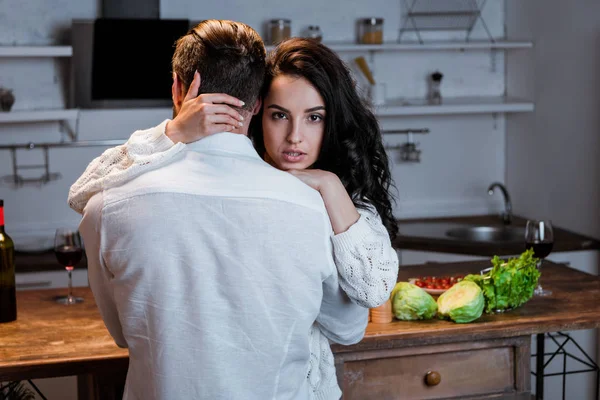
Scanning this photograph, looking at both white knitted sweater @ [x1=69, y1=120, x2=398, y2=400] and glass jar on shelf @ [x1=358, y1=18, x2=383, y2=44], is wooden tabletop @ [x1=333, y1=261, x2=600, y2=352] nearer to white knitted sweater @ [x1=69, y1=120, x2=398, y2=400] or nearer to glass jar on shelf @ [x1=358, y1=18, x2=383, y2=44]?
white knitted sweater @ [x1=69, y1=120, x2=398, y2=400]

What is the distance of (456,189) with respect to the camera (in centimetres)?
526

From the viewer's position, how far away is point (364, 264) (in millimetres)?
1719

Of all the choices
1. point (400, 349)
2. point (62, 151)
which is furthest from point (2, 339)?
point (62, 151)

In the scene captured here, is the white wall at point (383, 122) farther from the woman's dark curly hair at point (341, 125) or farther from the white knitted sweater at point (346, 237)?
the white knitted sweater at point (346, 237)

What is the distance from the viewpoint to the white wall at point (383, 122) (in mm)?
4543

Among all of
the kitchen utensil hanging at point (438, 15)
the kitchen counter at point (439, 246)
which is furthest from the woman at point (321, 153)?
the kitchen utensil hanging at point (438, 15)

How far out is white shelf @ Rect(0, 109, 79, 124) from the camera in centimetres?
421

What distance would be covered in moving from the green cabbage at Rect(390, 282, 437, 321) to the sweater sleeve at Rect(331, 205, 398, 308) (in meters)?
0.63

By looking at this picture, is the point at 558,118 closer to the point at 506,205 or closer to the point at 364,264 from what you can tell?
the point at 506,205

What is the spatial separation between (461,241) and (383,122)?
3.46 ft

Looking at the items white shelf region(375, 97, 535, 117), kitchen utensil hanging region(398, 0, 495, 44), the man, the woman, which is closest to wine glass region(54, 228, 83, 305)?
the woman

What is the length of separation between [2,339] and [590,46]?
3.11m

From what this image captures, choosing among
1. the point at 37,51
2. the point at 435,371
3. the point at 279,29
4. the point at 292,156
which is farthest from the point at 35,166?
the point at 292,156

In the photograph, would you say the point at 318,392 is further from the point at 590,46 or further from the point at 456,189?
the point at 456,189
